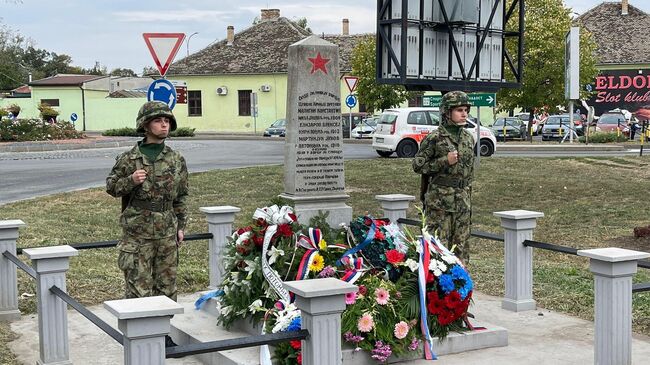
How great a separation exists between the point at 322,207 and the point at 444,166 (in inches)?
51.8

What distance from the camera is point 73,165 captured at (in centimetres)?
2502

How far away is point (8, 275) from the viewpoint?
26.5 ft

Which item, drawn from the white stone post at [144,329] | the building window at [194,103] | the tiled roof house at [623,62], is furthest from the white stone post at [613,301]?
the building window at [194,103]

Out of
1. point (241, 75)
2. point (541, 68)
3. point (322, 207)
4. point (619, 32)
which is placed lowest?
point (322, 207)

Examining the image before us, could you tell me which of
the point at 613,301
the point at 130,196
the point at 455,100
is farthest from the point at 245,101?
the point at 613,301

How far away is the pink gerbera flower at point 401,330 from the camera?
21.3ft

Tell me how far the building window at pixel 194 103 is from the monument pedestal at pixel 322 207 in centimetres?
5353

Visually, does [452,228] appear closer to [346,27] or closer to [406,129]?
[406,129]

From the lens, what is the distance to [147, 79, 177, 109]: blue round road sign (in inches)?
411

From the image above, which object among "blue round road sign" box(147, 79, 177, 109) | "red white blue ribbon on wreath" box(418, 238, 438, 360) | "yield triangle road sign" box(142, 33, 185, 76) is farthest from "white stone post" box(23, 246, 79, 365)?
"yield triangle road sign" box(142, 33, 185, 76)

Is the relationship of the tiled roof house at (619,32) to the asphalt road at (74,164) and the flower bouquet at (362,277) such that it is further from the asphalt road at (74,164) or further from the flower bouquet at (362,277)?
the flower bouquet at (362,277)

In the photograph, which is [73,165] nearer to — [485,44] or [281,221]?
[485,44]

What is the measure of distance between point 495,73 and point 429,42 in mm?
1562

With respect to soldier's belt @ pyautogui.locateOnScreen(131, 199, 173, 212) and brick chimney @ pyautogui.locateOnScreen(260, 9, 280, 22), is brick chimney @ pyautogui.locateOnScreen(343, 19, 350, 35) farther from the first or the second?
soldier's belt @ pyautogui.locateOnScreen(131, 199, 173, 212)
